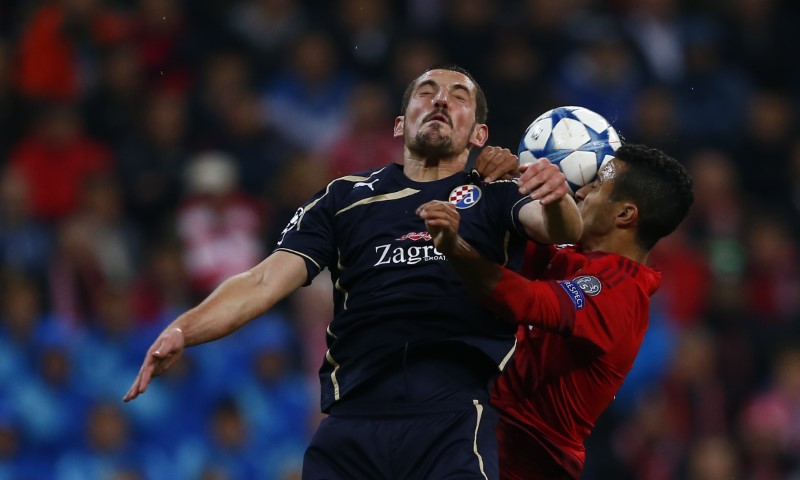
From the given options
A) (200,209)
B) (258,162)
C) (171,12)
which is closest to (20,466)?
(200,209)

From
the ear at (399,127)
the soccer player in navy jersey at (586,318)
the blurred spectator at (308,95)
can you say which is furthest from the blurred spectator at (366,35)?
the soccer player in navy jersey at (586,318)

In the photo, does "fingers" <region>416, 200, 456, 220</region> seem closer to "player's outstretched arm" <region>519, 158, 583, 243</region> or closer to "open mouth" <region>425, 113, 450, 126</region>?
"player's outstretched arm" <region>519, 158, 583, 243</region>

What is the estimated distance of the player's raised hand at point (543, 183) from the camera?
15.7 ft

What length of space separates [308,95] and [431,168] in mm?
6128

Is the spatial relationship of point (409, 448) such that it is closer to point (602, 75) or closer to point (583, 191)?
point (583, 191)

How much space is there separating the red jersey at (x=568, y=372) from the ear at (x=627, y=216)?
0.15 meters

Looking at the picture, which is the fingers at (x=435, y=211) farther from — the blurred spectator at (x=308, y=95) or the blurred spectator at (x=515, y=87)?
the blurred spectator at (x=308, y=95)

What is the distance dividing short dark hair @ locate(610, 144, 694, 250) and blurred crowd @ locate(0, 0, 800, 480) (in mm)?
4074

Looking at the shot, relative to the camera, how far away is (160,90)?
11344 mm

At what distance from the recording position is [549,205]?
4859 mm

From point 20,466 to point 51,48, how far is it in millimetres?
3489

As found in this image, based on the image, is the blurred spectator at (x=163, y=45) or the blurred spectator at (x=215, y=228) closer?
the blurred spectator at (x=215, y=228)

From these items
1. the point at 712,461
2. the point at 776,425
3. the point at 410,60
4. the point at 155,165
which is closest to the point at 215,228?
the point at 155,165

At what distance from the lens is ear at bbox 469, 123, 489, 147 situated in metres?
5.73
